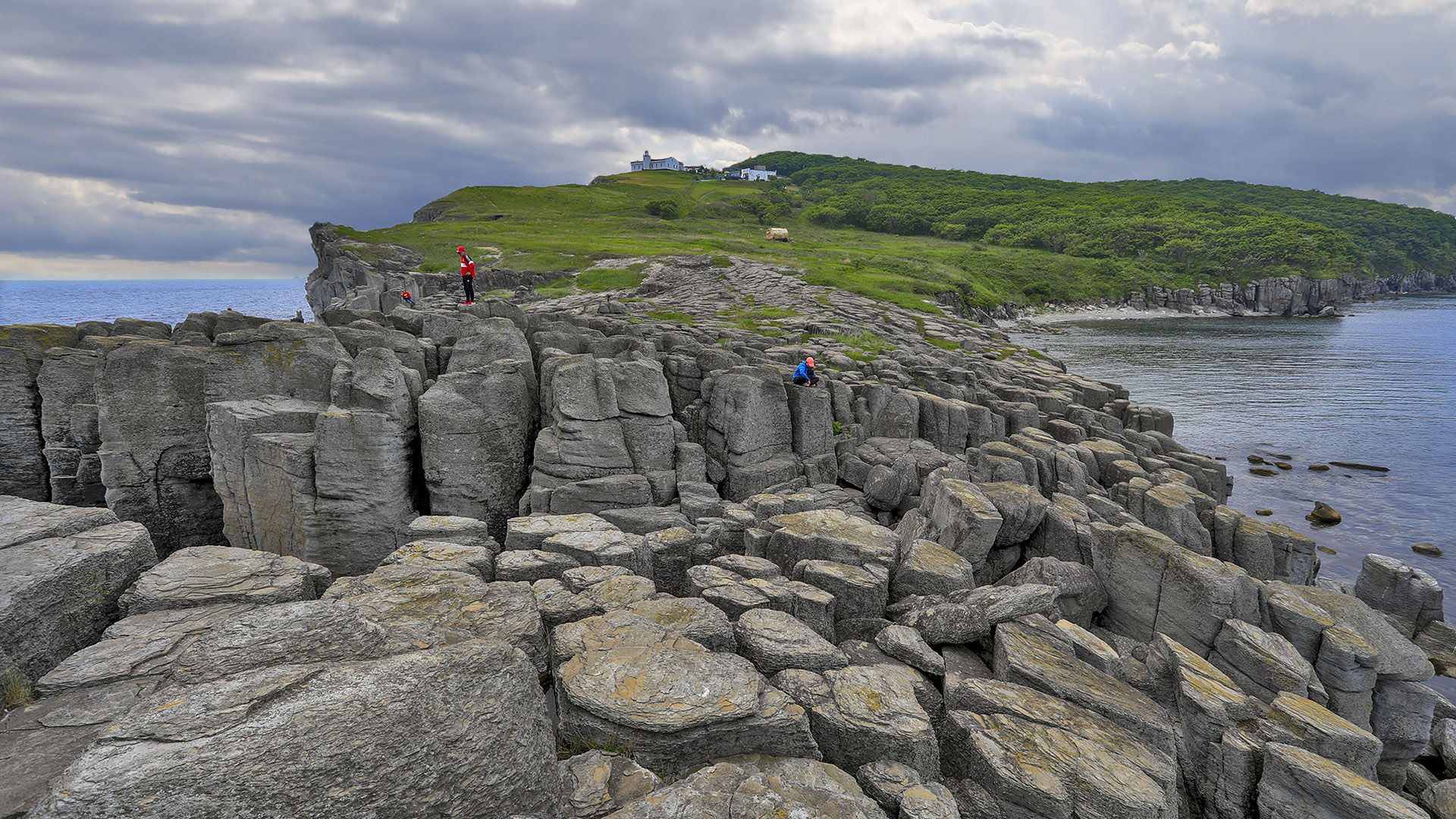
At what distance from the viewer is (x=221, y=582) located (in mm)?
8680

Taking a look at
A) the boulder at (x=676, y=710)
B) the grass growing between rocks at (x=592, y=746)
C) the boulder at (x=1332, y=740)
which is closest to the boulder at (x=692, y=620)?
the boulder at (x=676, y=710)

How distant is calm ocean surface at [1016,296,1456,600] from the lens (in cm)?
2622

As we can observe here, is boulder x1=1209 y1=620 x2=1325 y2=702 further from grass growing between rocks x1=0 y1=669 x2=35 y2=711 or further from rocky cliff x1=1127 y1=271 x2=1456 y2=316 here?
rocky cliff x1=1127 y1=271 x2=1456 y2=316

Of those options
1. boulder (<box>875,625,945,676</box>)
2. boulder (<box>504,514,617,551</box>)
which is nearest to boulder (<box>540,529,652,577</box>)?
boulder (<box>504,514,617,551</box>)

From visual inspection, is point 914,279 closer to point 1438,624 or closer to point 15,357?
point 1438,624

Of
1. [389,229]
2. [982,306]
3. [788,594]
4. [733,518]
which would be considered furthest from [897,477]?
[389,229]

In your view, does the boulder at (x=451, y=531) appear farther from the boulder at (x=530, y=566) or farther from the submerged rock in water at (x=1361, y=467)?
the submerged rock in water at (x=1361, y=467)

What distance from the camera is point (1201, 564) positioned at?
12.8 metres

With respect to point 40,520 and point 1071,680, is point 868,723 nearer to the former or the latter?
point 1071,680

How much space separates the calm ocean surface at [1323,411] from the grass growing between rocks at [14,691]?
32.7 meters

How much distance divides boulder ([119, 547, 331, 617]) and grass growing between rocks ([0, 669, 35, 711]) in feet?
4.75

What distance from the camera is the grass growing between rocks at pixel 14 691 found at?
648cm

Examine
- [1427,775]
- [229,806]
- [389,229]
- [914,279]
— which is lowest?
[1427,775]

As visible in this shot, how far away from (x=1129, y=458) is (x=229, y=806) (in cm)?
2616
